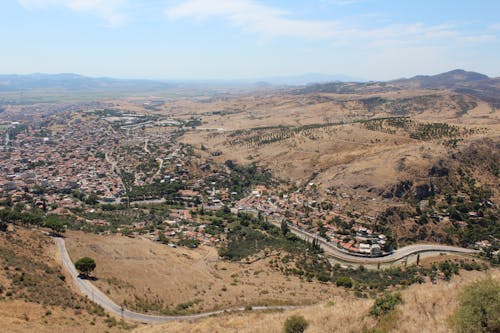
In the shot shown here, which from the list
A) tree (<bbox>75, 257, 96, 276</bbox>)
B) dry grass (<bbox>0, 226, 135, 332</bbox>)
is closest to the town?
tree (<bbox>75, 257, 96, 276</bbox>)

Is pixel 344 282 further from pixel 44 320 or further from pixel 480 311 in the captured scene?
pixel 44 320

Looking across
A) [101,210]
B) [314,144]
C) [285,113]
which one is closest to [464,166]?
[314,144]

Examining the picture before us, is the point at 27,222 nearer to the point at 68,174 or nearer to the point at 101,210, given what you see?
the point at 101,210

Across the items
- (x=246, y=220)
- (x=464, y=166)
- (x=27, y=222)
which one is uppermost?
(x=464, y=166)

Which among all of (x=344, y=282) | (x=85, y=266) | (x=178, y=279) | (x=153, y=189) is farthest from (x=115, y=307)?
(x=153, y=189)

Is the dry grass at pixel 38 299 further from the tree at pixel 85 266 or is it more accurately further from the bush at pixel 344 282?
the bush at pixel 344 282

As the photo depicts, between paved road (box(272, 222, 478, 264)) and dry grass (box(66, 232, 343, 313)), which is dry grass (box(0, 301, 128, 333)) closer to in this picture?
dry grass (box(66, 232, 343, 313))

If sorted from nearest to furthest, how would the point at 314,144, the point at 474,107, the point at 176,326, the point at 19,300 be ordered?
the point at 176,326 < the point at 19,300 < the point at 314,144 < the point at 474,107
